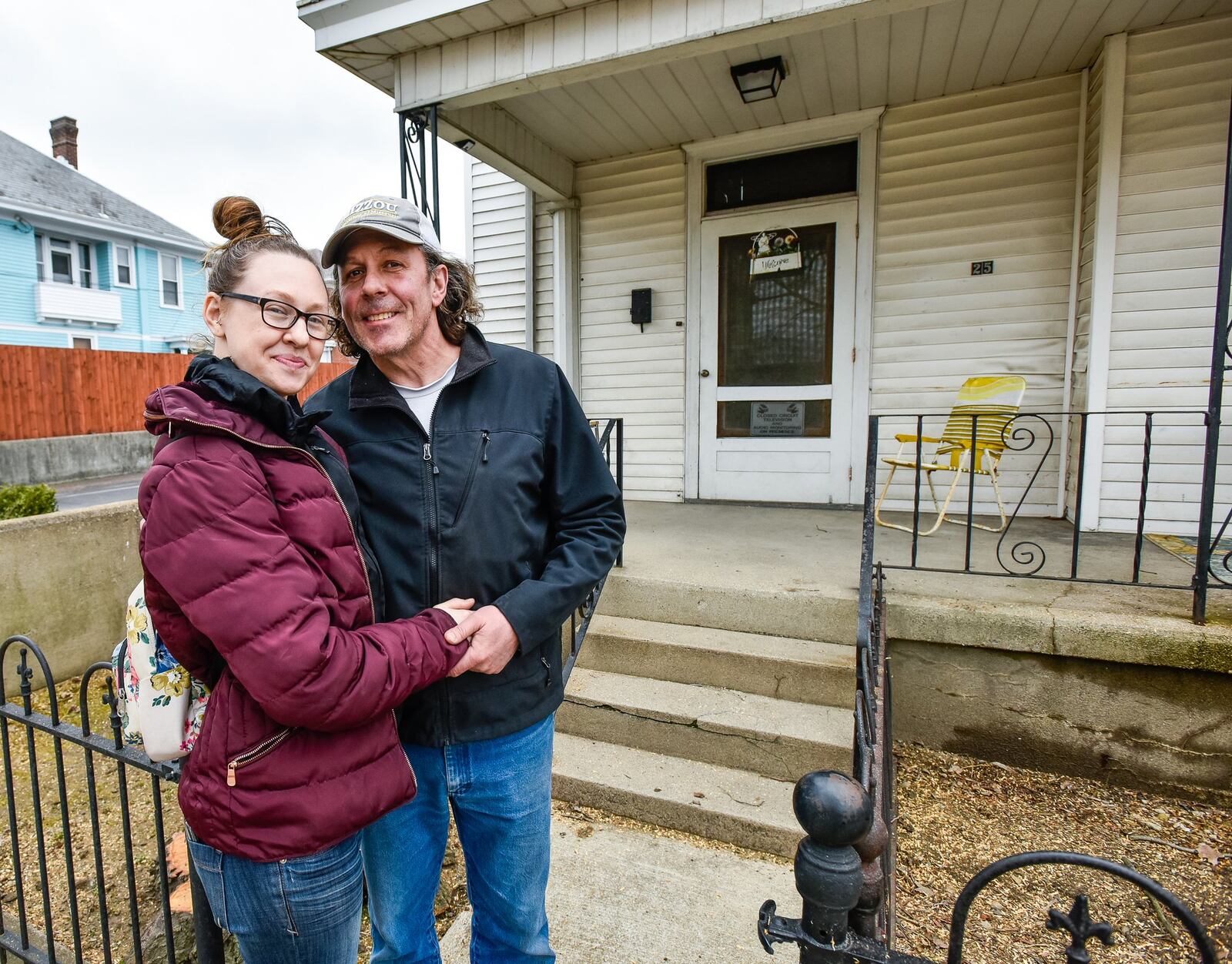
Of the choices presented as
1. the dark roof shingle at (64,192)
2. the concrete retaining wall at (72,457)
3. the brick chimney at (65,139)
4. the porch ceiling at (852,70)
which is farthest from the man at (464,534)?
the brick chimney at (65,139)

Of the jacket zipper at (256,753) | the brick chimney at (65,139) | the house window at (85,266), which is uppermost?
the brick chimney at (65,139)

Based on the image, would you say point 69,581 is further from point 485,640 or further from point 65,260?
point 65,260

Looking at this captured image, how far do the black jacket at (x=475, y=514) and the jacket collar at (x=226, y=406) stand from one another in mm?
275

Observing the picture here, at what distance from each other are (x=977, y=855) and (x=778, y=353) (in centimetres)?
346

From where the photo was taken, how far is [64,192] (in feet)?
55.7

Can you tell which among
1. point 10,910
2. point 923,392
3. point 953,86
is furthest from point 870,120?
point 10,910

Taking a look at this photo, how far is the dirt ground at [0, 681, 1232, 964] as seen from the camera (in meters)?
2.04

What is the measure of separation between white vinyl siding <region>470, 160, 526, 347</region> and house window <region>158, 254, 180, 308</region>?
58.0 feet

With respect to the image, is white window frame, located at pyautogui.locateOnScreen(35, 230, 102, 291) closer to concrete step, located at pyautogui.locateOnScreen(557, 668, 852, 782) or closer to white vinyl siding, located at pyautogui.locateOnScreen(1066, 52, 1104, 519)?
concrete step, located at pyautogui.locateOnScreen(557, 668, 852, 782)

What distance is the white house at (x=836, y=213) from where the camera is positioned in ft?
→ 12.0

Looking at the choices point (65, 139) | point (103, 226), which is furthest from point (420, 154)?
point (65, 139)

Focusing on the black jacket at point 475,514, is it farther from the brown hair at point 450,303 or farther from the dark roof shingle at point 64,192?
the dark roof shingle at point 64,192

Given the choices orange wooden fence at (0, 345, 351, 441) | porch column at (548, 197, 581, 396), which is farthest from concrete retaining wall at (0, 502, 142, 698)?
orange wooden fence at (0, 345, 351, 441)

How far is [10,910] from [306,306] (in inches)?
98.9
